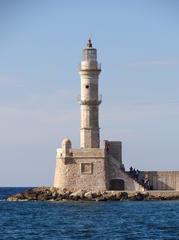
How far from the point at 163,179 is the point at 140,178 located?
158cm

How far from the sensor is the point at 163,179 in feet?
220

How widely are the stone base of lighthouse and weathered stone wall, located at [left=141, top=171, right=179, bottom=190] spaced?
6.13ft

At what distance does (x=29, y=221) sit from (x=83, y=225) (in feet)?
17.0

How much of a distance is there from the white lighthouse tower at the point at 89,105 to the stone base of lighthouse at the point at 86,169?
1.40m

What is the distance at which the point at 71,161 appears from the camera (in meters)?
65.1

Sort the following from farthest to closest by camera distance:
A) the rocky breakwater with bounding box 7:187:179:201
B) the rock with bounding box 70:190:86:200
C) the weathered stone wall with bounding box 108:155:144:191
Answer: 1. the weathered stone wall with bounding box 108:155:144:191
2. the rock with bounding box 70:190:86:200
3. the rocky breakwater with bounding box 7:187:179:201

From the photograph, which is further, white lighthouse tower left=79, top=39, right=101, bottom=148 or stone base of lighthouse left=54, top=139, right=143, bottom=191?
white lighthouse tower left=79, top=39, right=101, bottom=148

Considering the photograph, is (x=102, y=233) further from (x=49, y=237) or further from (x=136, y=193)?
(x=136, y=193)

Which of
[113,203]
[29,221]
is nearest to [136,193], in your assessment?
[113,203]

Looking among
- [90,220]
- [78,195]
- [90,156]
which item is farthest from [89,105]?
[90,220]

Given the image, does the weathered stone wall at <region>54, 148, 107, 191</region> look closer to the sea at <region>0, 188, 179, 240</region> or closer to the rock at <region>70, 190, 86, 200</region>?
the rock at <region>70, 190, 86, 200</region>

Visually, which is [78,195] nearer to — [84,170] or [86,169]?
[84,170]

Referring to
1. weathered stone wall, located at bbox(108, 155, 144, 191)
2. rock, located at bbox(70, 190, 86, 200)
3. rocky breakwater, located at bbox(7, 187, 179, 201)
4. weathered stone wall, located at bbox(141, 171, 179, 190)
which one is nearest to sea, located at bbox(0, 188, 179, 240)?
rock, located at bbox(70, 190, 86, 200)

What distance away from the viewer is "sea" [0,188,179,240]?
42281 mm
